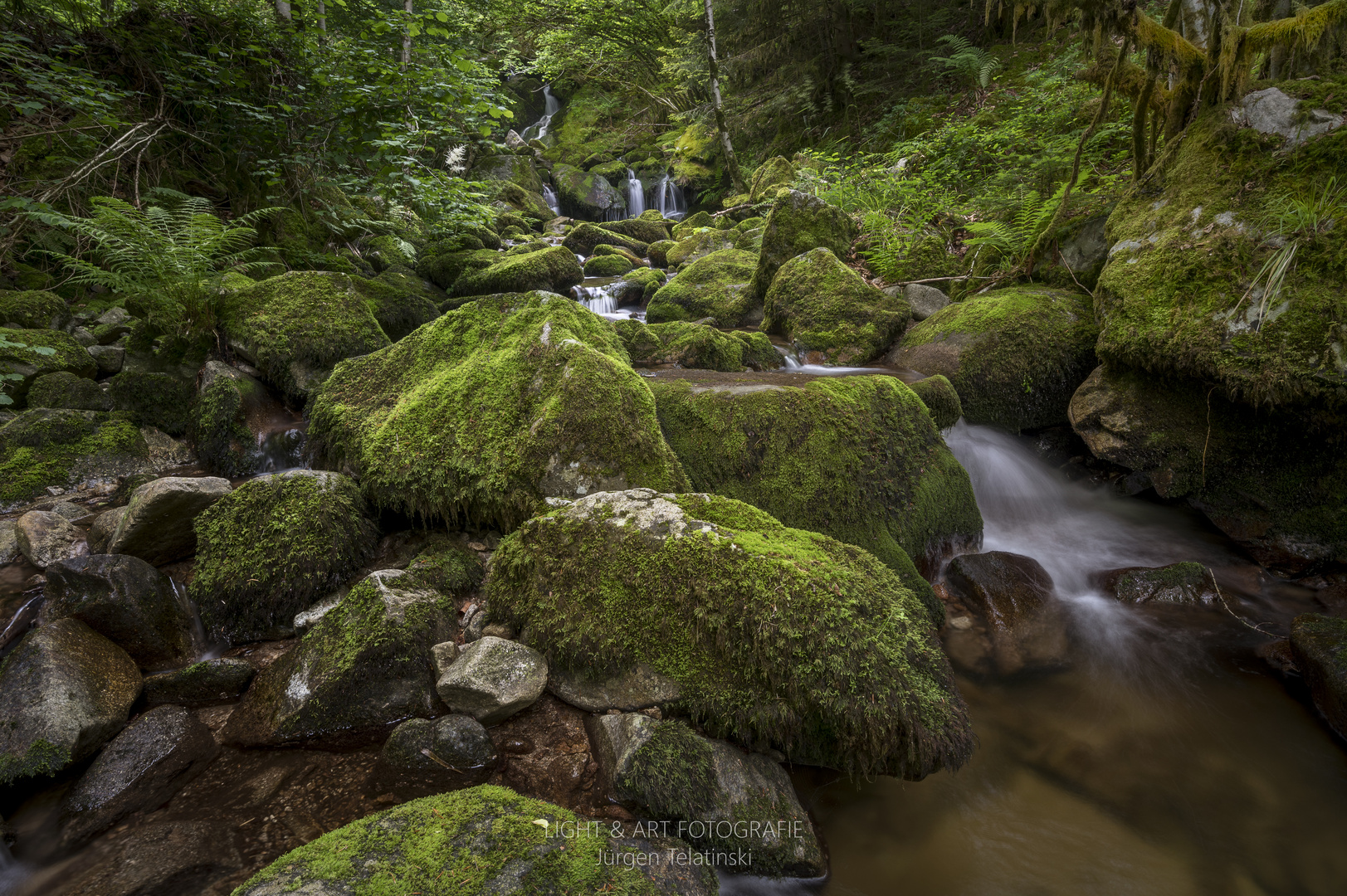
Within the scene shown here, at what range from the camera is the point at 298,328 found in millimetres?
5020

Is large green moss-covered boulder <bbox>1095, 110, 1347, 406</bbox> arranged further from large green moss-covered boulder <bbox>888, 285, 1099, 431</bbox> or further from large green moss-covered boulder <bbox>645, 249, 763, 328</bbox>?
large green moss-covered boulder <bbox>645, 249, 763, 328</bbox>

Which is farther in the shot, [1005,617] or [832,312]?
[832,312]

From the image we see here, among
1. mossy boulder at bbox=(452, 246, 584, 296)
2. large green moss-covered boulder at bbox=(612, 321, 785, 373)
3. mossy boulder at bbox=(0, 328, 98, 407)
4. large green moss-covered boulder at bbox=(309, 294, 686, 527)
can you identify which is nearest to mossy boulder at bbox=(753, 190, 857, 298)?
large green moss-covered boulder at bbox=(612, 321, 785, 373)

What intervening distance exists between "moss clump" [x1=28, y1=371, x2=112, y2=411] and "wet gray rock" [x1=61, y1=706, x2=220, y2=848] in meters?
3.99

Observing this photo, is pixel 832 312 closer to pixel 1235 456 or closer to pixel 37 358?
pixel 1235 456

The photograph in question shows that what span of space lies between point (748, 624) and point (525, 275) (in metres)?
8.09

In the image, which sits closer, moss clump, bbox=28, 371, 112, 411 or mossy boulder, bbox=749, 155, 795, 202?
moss clump, bbox=28, 371, 112, 411

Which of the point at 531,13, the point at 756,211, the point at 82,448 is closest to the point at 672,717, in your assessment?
the point at 82,448

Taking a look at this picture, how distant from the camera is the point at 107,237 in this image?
4.54 metres

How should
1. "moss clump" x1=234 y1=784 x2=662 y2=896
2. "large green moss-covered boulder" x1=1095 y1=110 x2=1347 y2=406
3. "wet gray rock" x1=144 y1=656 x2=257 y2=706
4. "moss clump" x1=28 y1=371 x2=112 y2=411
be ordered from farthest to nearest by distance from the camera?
1. "moss clump" x1=28 y1=371 x2=112 y2=411
2. "large green moss-covered boulder" x1=1095 y1=110 x2=1347 y2=406
3. "wet gray rock" x1=144 y1=656 x2=257 y2=706
4. "moss clump" x1=234 y1=784 x2=662 y2=896

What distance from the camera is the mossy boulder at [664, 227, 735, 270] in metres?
11.5

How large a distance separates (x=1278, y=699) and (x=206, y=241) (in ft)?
28.2

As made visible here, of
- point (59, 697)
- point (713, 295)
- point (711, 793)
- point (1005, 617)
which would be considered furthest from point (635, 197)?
point (711, 793)

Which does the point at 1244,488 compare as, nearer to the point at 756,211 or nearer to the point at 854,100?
the point at 756,211
